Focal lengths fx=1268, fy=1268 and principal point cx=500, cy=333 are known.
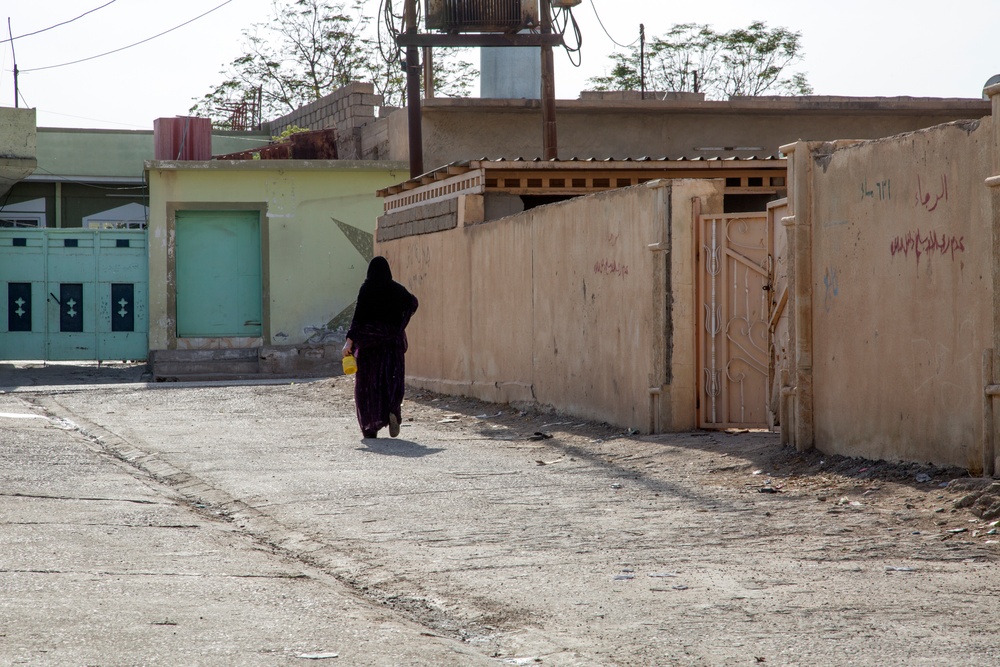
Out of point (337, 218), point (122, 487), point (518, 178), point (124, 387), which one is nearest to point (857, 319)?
point (122, 487)

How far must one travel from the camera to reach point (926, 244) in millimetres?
7129

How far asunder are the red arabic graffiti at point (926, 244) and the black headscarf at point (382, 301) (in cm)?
463

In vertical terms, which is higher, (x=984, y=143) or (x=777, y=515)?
(x=984, y=143)

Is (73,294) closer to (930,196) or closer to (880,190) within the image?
(880,190)

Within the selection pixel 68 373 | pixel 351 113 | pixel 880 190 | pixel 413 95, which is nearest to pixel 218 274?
pixel 68 373

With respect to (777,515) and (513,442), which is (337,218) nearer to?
(513,442)

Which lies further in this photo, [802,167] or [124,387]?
[124,387]

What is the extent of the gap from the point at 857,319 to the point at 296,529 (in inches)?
145

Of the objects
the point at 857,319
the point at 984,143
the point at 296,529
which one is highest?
the point at 984,143

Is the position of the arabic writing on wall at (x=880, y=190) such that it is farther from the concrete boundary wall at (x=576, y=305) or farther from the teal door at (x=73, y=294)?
the teal door at (x=73, y=294)

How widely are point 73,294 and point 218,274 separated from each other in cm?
244

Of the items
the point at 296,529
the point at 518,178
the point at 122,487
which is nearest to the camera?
the point at 296,529

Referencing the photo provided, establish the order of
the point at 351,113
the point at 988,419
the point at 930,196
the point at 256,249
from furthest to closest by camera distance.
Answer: the point at 351,113
the point at 256,249
the point at 930,196
the point at 988,419

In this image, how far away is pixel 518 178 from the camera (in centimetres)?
1450
